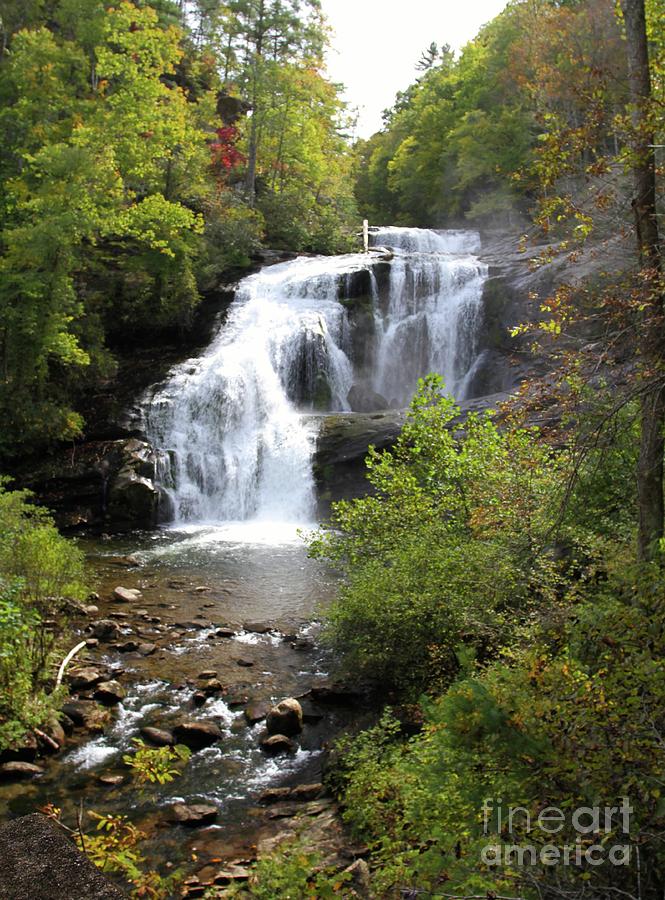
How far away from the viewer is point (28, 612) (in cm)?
668

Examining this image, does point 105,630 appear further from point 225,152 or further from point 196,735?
point 225,152

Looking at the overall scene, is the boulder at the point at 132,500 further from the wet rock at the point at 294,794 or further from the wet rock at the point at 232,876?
the wet rock at the point at 232,876

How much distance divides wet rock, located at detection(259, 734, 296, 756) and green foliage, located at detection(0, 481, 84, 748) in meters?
2.23

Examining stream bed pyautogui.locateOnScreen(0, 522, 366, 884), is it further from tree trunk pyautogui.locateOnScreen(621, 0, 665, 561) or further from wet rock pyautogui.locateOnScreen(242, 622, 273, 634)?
tree trunk pyautogui.locateOnScreen(621, 0, 665, 561)

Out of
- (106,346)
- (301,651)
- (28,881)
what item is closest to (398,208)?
(106,346)

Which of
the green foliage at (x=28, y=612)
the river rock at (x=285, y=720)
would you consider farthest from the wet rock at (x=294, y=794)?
the green foliage at (x=28, y=612)

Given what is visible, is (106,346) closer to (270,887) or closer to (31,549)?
(31,549)

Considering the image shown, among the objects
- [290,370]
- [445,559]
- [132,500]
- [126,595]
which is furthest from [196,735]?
[290,370]

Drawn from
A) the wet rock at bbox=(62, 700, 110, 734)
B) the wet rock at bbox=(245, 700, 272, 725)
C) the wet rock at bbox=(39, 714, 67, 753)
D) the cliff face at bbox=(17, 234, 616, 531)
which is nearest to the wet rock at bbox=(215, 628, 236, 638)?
the wet rock at bbox=(245, 700, 272, 725)

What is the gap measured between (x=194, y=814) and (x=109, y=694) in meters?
2.47

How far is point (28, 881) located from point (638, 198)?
5.14m

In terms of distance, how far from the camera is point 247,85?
2886 cm

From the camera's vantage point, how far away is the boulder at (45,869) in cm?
139

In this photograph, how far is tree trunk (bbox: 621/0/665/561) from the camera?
179 inches
